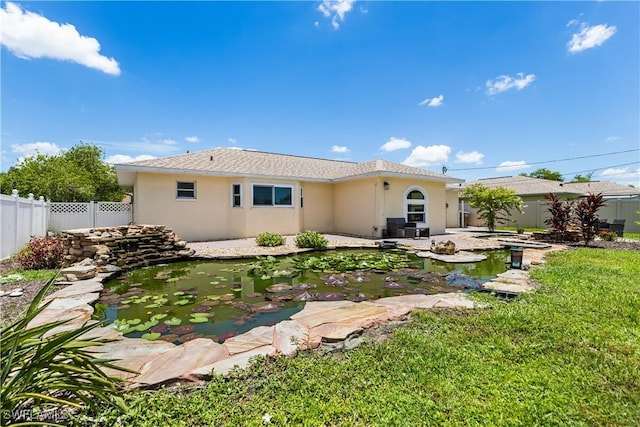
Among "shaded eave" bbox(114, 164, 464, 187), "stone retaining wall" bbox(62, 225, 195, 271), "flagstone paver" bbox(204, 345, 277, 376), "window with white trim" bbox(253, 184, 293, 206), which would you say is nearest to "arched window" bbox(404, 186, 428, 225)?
"shaded eave" bbox(114, 164, 464, 187)

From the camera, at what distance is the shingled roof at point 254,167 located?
11391mm

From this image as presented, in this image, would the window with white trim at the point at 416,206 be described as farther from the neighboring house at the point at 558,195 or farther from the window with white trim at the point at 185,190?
the window with white trim at the point at 185,190

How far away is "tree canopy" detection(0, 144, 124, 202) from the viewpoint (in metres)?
15.8

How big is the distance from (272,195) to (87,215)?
7736mm

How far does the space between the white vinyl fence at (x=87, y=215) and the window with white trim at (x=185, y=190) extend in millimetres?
3013

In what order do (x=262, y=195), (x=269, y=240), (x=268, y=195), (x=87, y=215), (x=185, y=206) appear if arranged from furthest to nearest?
(x=268, y=195) < (x=262, y=195) < (x=185, y=206) < (x=87, y=215) < (x=269, y=240)

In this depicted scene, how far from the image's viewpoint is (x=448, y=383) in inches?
91.3

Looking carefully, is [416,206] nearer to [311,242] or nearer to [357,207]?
[357,207]

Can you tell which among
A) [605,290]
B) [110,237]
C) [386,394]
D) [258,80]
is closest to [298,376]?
[386,394]

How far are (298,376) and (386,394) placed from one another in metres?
0.74

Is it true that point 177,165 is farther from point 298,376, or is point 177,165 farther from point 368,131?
point 368,131

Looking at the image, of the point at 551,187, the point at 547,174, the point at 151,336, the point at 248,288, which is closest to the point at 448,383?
the point at 151,336

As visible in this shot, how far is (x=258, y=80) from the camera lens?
13.5 m

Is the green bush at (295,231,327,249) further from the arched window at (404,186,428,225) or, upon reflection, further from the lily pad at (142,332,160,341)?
the lily pad at (142,332,160,341)
